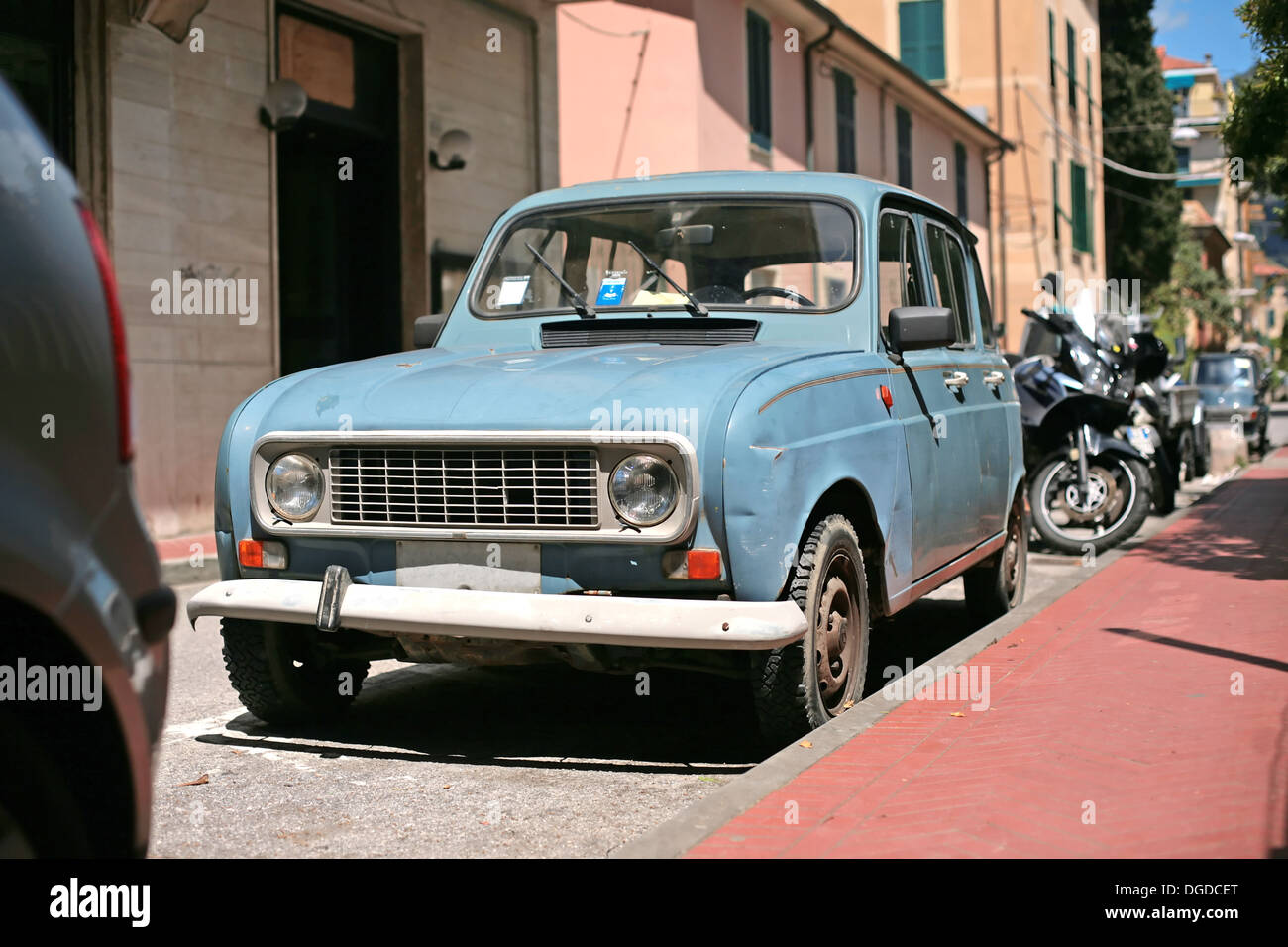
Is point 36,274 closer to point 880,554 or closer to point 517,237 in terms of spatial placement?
point 880,554

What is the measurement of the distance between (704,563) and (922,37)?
33940 mm

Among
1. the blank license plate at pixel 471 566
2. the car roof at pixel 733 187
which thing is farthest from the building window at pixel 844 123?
the blank license plate at pixel 471 566

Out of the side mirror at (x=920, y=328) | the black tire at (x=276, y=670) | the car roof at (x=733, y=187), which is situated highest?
the car roof at (x=733, y=187)

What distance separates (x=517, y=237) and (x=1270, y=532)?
7459 millimetres

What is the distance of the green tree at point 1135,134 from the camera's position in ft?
152

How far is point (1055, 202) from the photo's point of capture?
127 feet

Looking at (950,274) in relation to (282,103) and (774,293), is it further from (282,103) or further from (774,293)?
(282,103)

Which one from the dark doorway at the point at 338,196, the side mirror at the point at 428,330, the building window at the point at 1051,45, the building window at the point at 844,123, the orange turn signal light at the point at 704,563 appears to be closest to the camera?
the orange turn signal light at the point at 704,563

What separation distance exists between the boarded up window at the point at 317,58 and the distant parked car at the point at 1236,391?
15080 millimetres

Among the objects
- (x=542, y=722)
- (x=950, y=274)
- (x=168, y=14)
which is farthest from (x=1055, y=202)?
(x=542, y=722)

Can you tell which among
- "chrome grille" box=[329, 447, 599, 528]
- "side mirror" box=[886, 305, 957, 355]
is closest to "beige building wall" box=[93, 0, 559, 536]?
"chrome grille" box=[329, 447, 599, 528]

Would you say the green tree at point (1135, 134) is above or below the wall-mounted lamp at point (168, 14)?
above

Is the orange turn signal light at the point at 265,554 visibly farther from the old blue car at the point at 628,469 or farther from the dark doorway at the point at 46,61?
the dark doorway at the point at 46,61
